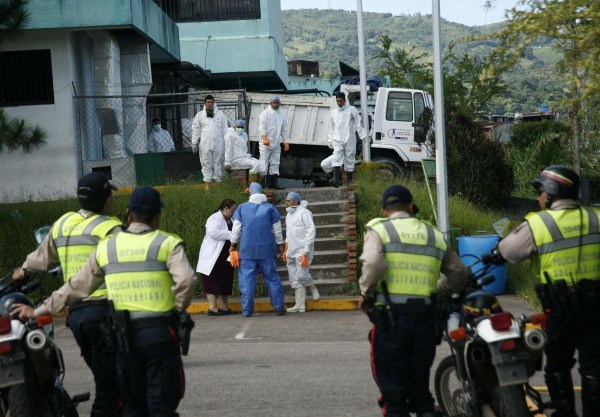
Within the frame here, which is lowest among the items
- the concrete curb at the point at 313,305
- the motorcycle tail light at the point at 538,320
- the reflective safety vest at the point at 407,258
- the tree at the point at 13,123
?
the concrete curb at the point at 313,305

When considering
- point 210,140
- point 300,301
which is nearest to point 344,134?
point 210,140

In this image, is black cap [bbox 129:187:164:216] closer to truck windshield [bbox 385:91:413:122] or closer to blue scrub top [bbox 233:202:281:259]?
blue scrub top [bbox 233:202:281:259]

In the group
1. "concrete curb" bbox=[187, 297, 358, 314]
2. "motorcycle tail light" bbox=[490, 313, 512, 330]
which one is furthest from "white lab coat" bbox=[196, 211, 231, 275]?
"motorcycle tail light" bbox=[490, 313, 512, 330]

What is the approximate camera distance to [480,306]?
681 centimetres

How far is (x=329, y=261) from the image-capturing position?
742 inches

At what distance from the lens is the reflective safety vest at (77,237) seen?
23.9 ft

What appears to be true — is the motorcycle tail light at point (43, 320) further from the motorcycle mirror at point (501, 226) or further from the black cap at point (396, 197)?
the motorcycle mirror at point (501, 226)

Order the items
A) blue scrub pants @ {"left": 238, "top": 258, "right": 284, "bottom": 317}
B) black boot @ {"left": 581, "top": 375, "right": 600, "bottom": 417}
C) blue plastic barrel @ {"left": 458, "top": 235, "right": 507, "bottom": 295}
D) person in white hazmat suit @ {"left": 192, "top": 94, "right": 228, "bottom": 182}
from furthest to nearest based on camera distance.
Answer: person in white hazmat suit @ {"left": 192, "top": 94, "right": 228, "bottom": 182} < blue plastic barrel @ {"left": 458, "top": 235, "right": 507, "bottom": 295} < blue scrub pants @ {"left": 238, "top": 258, "right": 284, "bottom": 317} < black boot @ {"left": 581, "top": 375, "right": 600, "bottom": 417}

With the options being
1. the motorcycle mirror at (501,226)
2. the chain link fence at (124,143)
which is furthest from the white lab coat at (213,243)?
the motorcycle mirror at (501,226)

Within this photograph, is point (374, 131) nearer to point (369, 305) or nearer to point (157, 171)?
point (157, 171)

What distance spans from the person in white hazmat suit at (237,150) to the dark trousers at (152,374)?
14.9 m

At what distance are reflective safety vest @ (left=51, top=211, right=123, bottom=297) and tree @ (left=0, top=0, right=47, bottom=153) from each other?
32.0 ft

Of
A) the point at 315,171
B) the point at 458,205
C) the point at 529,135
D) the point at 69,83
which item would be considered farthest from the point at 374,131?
the point at 529,135

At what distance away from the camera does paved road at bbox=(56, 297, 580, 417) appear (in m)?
8.71
